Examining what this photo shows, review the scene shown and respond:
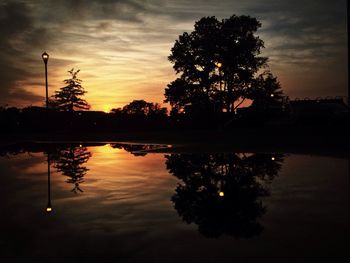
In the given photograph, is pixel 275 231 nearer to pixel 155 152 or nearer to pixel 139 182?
pixel 139 182

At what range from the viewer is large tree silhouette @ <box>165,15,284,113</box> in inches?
1702

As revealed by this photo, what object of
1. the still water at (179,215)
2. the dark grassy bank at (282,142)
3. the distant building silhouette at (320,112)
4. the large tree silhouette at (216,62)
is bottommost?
the still water at (179,215)

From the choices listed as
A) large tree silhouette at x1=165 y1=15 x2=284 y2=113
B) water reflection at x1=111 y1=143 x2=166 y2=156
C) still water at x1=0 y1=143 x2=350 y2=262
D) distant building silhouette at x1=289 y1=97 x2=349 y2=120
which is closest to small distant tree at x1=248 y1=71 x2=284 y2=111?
large tree silhouette at x1=165 y1=15 x2=284 y2=113

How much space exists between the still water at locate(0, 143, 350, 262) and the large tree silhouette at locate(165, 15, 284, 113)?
108 ft

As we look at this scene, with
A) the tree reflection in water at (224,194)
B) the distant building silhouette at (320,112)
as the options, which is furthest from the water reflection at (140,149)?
the distant building silhouette at (320,112)

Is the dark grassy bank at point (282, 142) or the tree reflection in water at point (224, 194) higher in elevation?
the dark grassy bank at point (282, 142)

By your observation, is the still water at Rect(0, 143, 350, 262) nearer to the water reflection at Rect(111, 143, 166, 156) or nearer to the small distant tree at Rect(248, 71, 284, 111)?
the water reflection at Rect(111, 143, 166, 156)

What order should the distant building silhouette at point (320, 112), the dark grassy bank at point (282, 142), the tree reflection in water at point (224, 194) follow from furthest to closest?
the distant building silhouette at point (320, 112), the dark grassy bank at point (282, 142), the tree reflection in water at point (224, 194)

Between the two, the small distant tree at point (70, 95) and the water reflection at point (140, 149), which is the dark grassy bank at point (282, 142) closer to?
the water reflection at point (140, 149)

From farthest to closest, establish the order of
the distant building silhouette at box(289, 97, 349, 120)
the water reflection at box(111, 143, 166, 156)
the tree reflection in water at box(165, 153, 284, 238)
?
the distant building silhouette at box(289, 97, 349, 120)
the water reflection at box(111, 143, 166, 156)
the tree reflection in water at box(165, 153, 284, 238)

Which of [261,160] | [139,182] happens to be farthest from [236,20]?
[139,182]

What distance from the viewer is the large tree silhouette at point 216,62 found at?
142 feet

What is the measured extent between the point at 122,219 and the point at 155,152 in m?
11.8

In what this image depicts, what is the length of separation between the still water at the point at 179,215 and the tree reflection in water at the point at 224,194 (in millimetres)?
18
